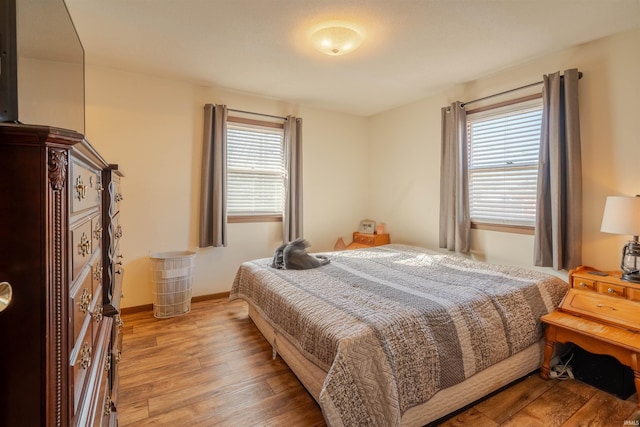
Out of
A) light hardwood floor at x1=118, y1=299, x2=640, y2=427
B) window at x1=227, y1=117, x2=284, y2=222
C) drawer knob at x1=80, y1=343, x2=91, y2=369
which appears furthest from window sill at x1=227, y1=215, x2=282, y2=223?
drawer knob at x1=80, y1=343, x2=91, y2=369

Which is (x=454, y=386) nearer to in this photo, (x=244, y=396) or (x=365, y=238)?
(x=244, y=396)

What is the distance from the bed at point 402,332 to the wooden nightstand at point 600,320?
0.09 m

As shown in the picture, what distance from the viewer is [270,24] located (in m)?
2.21

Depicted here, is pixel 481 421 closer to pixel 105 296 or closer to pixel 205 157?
pixel 105 296

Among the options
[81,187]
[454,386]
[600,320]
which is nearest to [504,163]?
[600,320]

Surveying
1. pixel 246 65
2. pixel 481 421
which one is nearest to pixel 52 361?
pixel 481 421

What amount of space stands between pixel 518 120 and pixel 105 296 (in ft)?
11.7

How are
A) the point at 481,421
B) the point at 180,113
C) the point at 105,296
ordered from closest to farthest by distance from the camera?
1. the point at 105,296
2. the point at 481,421
3. the point at 180,113

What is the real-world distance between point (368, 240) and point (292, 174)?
56.1 inches

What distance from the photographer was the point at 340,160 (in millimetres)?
4539

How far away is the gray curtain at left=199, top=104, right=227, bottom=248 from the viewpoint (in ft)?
11.2

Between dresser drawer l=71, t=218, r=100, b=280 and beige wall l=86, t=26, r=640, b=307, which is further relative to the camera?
beige wall l=86, t=26, r=640, b=307

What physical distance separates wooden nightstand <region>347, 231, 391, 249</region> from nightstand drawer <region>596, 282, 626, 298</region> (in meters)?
2.37

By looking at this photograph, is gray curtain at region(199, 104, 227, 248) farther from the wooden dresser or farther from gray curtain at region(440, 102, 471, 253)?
the wooden dresser
